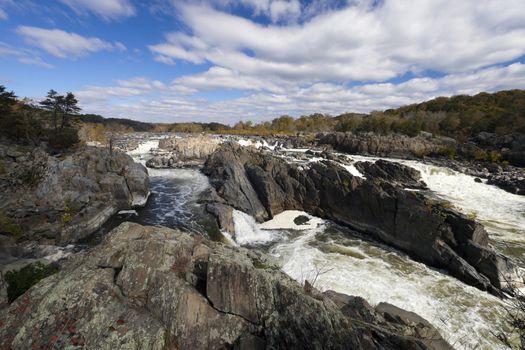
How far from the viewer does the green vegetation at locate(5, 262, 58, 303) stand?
9.88 metres

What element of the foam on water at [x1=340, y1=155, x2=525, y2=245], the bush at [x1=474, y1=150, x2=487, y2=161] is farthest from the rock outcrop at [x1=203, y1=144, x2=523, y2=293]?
the bush at [x1=474, y1=150, x2=487, y2=161]

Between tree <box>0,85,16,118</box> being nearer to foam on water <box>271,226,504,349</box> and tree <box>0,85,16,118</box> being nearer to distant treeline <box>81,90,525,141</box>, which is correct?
foam on water <box>271,226,504,349</box>

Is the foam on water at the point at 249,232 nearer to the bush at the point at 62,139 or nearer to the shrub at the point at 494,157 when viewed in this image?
the bush at the point at 62,139

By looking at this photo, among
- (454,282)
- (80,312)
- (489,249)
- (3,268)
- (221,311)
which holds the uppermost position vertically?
(80,312)

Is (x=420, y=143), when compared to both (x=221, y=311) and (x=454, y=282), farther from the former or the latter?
(x=221, y=311)

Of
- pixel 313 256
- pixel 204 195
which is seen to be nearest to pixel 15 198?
pixel 204 195

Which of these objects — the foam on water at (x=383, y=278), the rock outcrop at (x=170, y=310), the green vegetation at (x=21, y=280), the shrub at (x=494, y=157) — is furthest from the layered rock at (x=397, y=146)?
the green vegetation at (x=21, y=280)

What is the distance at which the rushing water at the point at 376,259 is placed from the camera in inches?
578

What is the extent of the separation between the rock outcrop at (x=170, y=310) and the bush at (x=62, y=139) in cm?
3254

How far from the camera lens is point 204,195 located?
95.0 ft

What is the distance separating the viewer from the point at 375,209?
78.9 ft

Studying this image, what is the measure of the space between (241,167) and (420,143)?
47907mm

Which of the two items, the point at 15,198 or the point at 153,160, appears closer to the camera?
the point at 15,198

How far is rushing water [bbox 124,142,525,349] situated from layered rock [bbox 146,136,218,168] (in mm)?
14279
